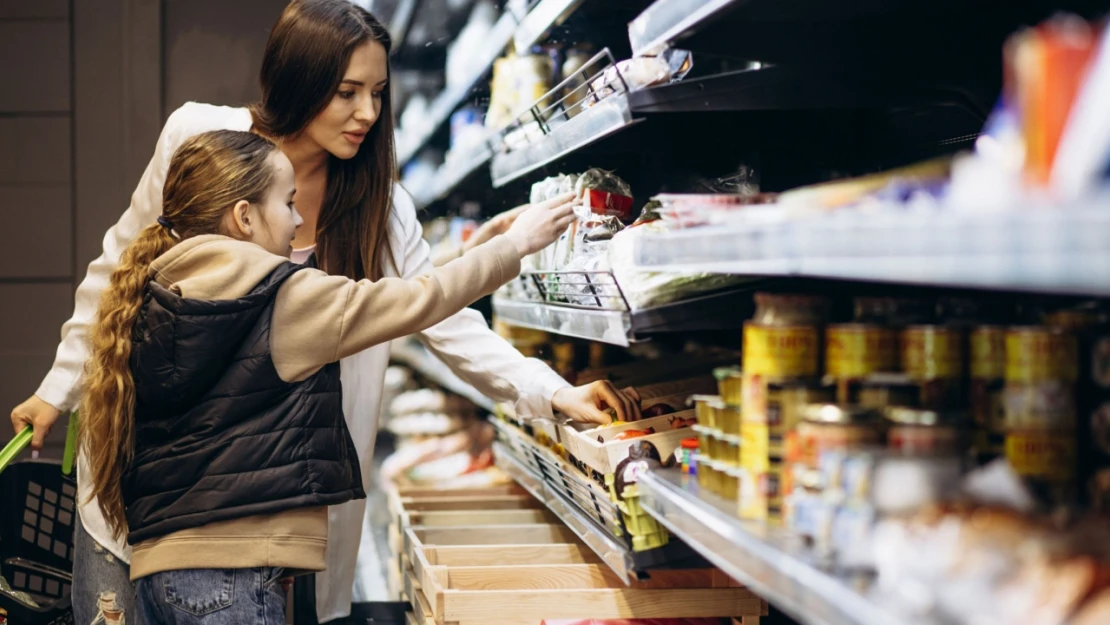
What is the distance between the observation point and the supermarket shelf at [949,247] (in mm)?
699

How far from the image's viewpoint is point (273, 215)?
2.11 metres

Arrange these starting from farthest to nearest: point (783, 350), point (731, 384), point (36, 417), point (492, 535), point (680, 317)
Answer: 1. point (492, 535)
2. point (36, 417)
3. point (680, 317)
4. point (731, 384)
5. point (783, 350)

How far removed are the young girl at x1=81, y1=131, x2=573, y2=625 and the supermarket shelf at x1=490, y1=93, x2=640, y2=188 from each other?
0.34m

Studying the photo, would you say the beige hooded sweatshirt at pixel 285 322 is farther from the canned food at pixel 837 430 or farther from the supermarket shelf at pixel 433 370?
the supermarket shelf at pixel 433 370

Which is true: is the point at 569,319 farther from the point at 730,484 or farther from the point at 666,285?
the point at 730,484

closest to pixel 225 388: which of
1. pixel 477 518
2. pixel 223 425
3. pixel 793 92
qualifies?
pixel 223 425

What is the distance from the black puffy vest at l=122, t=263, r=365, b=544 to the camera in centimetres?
195

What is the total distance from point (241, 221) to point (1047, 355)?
1.41 metres

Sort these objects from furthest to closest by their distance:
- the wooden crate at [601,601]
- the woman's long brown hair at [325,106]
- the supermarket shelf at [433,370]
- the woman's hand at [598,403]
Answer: the supermarket shelf at [433,370], the woman's long brown hair at [325,106], the woman's hand at [598,403], the wooden crate at [601,601]

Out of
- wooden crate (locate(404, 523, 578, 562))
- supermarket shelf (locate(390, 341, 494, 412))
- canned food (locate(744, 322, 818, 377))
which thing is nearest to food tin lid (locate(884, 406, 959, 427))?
canned food (locate(744, 322, 818, 377))

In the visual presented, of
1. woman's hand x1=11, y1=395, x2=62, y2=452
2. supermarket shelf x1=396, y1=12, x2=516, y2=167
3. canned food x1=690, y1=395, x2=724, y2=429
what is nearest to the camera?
canned food x1=690, y1=395, x2=724, y2=429

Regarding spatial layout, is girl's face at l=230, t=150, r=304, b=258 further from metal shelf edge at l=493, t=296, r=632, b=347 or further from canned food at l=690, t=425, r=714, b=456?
canned food at l=690, t=425, r=714, b=456

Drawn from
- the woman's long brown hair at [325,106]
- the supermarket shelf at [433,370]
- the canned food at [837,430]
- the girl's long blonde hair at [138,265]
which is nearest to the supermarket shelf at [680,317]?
the canned food at [837,430]

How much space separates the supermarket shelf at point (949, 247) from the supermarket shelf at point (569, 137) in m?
0.68
